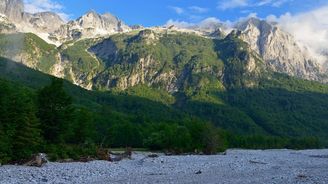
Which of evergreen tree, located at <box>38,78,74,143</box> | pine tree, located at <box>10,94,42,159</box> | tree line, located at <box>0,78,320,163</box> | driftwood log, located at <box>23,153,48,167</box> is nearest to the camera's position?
driftwood log, located at <box>23,153,48,167</box>

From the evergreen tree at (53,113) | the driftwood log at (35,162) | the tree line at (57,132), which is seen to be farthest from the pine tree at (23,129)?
the evergreen tree at (53,113)

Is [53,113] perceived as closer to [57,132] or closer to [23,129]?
[57,132]

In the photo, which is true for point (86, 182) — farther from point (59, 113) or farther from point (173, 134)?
point (173, 134)

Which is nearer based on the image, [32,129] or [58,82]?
[32,129]

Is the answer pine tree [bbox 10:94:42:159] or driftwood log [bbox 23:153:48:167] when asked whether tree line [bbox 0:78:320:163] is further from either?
driftwood log [bbox 23:153:48:167]

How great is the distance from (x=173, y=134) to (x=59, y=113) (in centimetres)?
5857

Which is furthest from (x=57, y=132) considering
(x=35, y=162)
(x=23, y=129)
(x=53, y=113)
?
(x=35, y=162)

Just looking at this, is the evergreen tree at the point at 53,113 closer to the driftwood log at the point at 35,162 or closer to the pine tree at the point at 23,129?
the pine tree at the point at 23,129

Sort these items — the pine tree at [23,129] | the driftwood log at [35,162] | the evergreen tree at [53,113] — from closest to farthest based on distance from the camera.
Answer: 1. the driftwood log at [35,162]
2. the pine tree at [23,129]
3. the evergreen tree at [53,113]

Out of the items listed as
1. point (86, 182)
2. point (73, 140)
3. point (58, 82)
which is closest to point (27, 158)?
point (86, 182)

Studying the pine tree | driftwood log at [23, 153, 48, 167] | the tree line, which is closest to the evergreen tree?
the tree line

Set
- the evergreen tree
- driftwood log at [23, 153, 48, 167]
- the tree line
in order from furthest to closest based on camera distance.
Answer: the evergreen tree, the tree line, driftwood log at [23, 153, 48, 167]

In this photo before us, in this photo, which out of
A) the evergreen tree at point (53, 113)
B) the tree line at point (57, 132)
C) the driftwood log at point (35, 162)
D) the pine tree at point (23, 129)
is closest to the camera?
the driftwood log at point (35, 162)

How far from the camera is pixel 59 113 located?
81.8m
